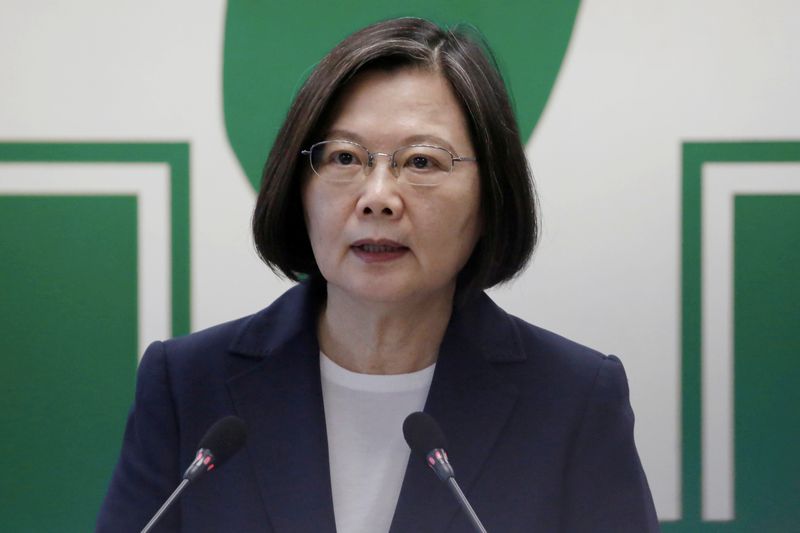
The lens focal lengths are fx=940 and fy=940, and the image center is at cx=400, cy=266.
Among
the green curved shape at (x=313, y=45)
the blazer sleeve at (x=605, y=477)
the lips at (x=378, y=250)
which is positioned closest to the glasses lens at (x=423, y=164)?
the lips at (x=378, y=250)

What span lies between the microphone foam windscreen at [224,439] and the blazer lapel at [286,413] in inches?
8.7

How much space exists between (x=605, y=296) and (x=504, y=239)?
826 millimetres

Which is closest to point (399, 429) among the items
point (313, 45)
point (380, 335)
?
point (380, 335)

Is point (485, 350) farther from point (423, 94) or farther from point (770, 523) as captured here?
point (770, 523)

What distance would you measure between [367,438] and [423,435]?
0.32 m

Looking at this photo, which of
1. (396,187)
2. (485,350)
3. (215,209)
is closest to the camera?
(396,187)

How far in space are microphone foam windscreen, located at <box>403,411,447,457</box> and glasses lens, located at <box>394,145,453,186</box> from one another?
0.38 metres

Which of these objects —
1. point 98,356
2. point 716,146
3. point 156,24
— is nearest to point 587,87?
point 716,146

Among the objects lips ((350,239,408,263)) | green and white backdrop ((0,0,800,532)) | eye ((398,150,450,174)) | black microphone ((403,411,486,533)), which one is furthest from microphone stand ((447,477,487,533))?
green and white backdrop ((0,0,800,532))

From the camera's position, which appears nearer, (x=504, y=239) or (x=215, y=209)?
(x=504, y=239)

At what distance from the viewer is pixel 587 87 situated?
7.69 feet

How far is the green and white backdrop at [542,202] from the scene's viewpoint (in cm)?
232

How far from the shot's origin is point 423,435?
1.24 meters

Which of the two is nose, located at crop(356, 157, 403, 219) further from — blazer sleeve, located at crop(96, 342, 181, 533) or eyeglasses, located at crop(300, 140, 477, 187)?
blazer sleeve, located at crop(96, 342, 181, 533)
